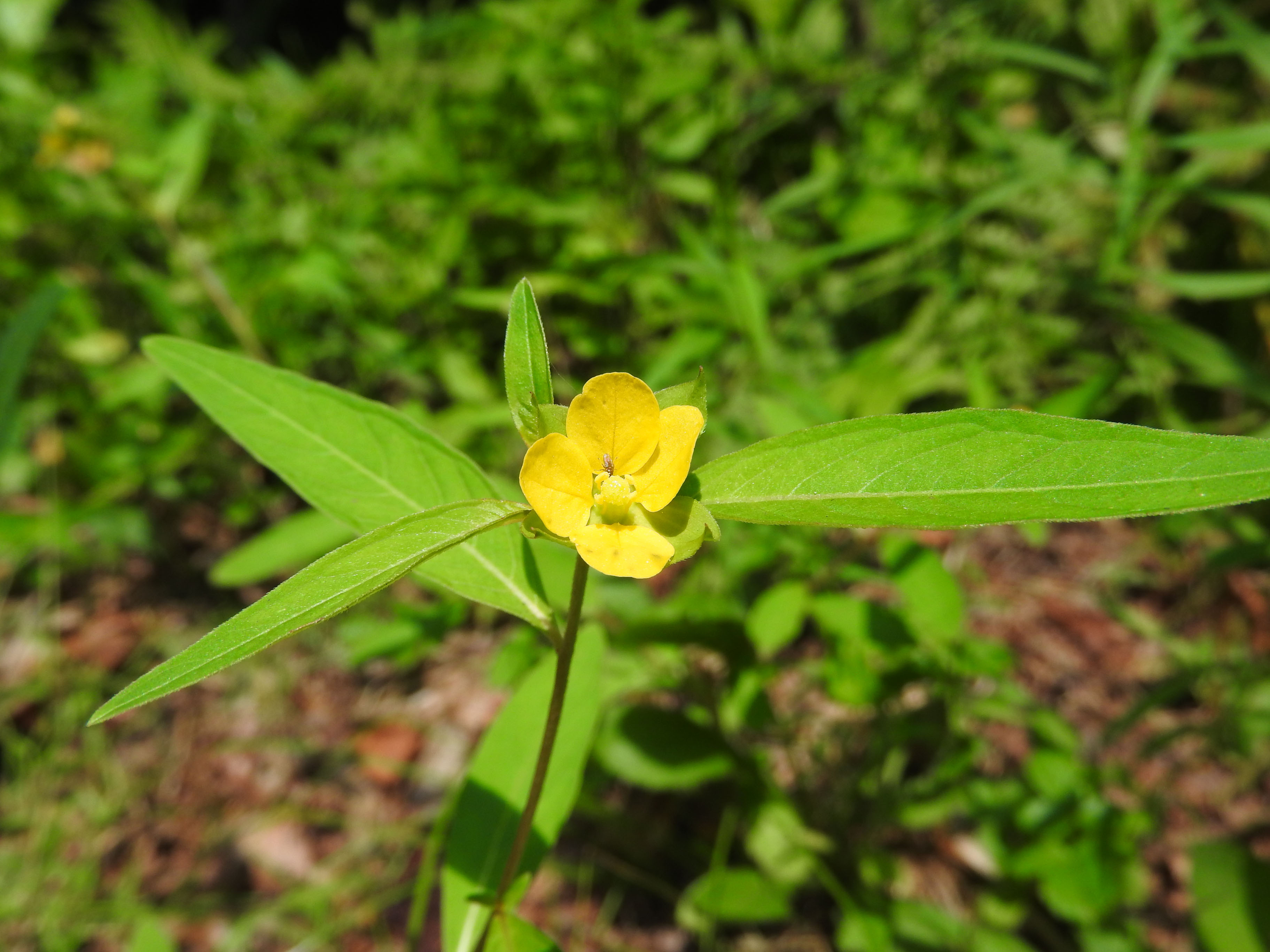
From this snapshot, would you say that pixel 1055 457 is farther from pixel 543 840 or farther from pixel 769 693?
pixel 769 693

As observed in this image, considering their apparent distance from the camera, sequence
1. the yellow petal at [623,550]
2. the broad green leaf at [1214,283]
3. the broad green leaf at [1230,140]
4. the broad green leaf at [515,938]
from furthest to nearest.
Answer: the broad green leaf at [1214,283]
the broad green leaf at [1230,140]
the broad green leaf at [515,938]
the yellow petal at [623,550]

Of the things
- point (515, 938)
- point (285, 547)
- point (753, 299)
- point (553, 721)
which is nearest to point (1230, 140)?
point (753, 299)

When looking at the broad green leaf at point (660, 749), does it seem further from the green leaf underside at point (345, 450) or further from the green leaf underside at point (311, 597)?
the green leaf underside at point (311, 597)

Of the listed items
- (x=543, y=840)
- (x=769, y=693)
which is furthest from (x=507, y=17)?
(x=543, y=840)

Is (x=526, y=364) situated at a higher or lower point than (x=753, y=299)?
lower

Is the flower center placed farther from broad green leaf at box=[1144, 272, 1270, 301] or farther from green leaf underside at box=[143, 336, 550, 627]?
broad green leaf at box=[1144, 272, 1270, 301]

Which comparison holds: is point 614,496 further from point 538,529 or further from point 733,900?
point 733,900

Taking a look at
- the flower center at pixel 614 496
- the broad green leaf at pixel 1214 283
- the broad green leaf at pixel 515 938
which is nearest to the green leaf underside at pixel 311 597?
the flower center at pixel 614 496
